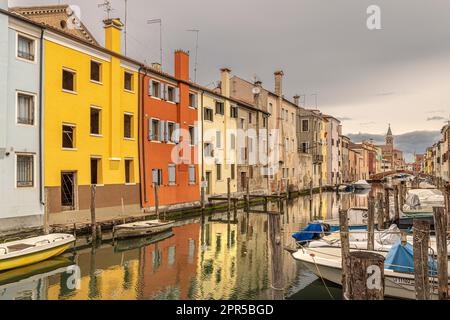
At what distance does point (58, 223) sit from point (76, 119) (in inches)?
230

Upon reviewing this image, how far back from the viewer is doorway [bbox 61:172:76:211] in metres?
21.1

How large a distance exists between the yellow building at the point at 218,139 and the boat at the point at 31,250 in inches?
710

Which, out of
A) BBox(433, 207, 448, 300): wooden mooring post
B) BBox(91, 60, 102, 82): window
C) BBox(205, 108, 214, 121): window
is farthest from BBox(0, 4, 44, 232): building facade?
BBox(205, 108, 214, 121): window

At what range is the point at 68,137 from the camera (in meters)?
21.4

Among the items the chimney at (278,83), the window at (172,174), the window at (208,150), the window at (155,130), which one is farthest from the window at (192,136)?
the chimney at (278,83)

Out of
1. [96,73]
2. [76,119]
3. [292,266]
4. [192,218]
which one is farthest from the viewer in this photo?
[192,218]

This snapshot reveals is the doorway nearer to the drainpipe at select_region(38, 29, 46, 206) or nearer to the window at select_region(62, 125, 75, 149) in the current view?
the window at select_region(62, 125, 75, 149)

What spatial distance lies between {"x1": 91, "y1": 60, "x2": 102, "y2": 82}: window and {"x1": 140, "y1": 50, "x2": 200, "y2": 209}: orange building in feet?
11.8

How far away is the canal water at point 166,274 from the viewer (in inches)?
453

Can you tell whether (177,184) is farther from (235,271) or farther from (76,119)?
(235,271)

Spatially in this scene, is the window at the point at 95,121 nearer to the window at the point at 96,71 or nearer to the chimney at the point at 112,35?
the window at the point at 96,71

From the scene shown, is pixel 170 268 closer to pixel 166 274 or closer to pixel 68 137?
pixel 166 274

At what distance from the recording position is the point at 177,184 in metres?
29.9
